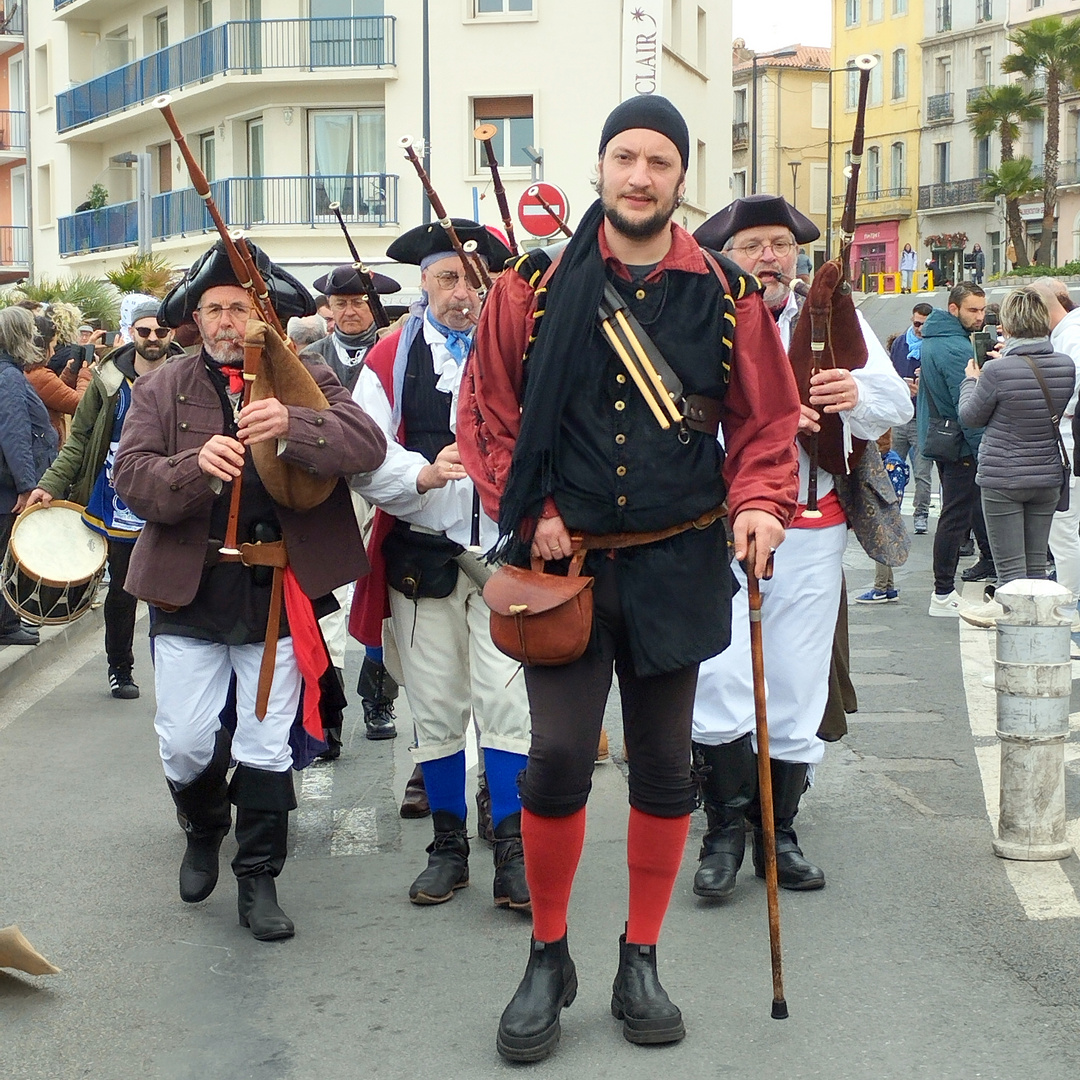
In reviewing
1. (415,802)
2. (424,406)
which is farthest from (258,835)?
(424,406)

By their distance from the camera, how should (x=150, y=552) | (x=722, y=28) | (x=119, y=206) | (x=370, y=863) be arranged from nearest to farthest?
1. (x=150, y=552)
2. (x=370, y=863)
3. (x=722, y=28)
4. (x=119, y=206)

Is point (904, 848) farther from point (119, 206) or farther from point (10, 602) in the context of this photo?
point (119, 206)

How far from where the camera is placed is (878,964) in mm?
4406

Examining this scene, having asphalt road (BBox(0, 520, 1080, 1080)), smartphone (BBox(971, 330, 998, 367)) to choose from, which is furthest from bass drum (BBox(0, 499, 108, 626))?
smartphone (BBox(971, 330, 998, 367))

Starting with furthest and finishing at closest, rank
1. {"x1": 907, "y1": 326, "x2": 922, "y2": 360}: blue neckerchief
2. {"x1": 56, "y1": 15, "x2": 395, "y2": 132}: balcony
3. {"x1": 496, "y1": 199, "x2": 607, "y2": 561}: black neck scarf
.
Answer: {"x1": 56, "y1": 15, "x2": 395, "y2": 132}: balcony, {"x1": 907, "y1": 326, "x2": 922, "y2": 360}: blue neckerchief, {"x1": 496, "y1": 199, "x2": 607, "y2": 561}: black neck scarf

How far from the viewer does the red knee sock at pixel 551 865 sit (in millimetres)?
4012

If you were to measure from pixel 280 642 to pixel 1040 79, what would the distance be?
231 feet

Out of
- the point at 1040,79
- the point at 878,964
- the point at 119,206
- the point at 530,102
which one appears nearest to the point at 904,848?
the point at 878,964

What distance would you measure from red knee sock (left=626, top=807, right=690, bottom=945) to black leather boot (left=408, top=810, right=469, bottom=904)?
42.8 inches

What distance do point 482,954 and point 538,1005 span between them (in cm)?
68

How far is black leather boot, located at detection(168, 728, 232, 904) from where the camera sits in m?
4.99

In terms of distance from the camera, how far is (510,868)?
5.01m

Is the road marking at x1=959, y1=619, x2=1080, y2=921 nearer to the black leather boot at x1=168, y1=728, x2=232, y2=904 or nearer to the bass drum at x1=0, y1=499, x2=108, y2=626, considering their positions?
the black leather boot at x1=168, y1=728, x2=232, y2=904

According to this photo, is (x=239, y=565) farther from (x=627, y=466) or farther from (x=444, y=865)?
(x=627, y=466)
